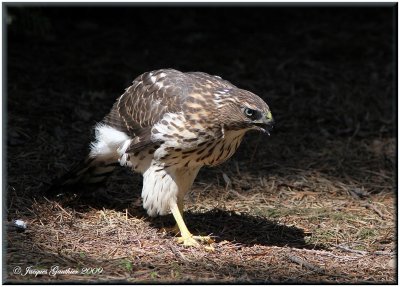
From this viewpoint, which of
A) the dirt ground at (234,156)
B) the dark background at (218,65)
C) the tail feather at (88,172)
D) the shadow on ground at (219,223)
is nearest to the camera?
the dirt ground at (234,156)

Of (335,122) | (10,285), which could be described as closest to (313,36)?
(335,122)

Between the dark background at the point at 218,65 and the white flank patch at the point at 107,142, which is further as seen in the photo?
the dark background at the point at 218,65

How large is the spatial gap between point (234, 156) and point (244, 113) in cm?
236

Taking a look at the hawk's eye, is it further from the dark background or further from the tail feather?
the dark background

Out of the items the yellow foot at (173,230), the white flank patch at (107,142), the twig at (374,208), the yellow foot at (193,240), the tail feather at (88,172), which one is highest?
the white flank patch at (107,142)

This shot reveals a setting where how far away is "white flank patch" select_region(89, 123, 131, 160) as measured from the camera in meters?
6.25

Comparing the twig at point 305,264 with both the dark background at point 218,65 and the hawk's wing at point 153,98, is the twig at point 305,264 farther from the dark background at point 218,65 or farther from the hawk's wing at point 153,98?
the dark background at point 218,65

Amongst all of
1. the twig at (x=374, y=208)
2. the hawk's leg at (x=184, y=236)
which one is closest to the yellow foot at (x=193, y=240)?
the hawk's leg at (x=184, y=236)

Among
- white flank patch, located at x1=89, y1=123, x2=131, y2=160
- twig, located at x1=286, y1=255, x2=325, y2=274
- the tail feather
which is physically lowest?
twig, located at x1=286, y1=255, x2=325, y2=274

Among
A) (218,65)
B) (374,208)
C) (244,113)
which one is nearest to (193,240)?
(244,113)

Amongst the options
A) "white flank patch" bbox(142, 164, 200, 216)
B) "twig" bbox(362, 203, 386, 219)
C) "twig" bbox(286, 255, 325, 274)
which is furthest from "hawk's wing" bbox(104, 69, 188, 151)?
"twig" bbox(362, 203, 386, 219)

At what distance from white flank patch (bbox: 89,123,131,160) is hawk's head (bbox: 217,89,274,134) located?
1.07 meters

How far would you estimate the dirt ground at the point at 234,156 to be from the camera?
5.50 m

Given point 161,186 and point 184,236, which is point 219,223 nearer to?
point 184,236
